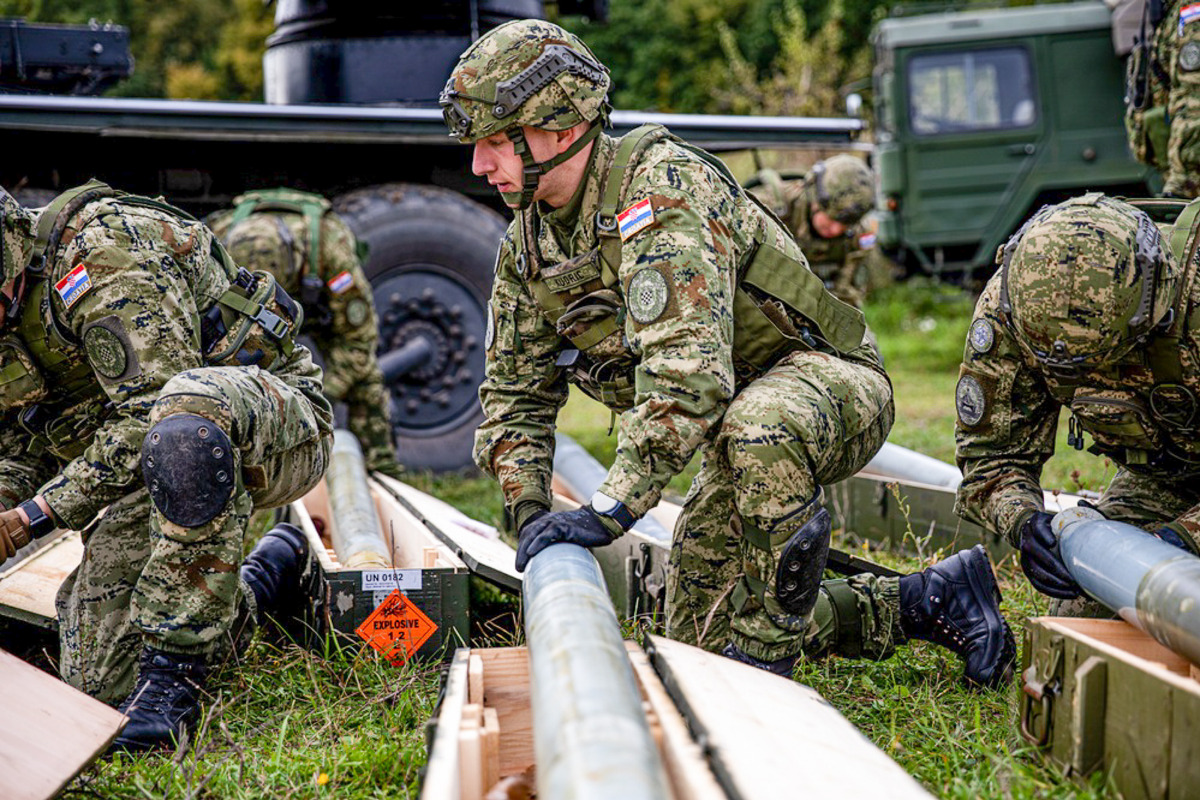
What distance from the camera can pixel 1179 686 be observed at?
6.56ft

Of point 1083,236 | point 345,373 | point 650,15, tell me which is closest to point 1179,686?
point 1083,236

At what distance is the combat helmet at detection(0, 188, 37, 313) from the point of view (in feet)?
10.5

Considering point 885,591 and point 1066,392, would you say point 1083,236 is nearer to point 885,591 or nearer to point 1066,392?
point 1066,392

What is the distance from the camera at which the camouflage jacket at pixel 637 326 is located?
8.97ft

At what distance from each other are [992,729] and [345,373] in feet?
13.3

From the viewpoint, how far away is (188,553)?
305 cm

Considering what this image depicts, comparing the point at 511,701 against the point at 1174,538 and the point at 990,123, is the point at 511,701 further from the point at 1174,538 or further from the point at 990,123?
the point at 990,123

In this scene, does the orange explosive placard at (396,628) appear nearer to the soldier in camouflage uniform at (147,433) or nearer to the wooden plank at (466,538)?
the wooden plank at (466,538)

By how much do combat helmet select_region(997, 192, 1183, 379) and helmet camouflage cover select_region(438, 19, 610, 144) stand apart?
3.62ft

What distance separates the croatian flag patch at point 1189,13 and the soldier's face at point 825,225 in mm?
2018

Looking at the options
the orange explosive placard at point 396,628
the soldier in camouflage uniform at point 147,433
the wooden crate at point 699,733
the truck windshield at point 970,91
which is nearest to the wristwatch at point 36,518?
the soldier in camouflage uniform at point 147,433

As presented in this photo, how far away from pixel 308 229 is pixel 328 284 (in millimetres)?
271

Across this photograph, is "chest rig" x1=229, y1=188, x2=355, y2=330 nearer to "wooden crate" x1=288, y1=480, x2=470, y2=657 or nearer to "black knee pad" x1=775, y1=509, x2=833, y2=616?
"wooden crate" x1=288, y1=480, x2=470, y2=657

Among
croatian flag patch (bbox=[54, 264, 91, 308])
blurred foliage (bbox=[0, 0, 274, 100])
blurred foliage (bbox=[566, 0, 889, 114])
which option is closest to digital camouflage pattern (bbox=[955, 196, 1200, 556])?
croatian flag patch (bbox=[54, 264, 91, 308])
